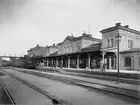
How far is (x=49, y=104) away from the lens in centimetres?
514

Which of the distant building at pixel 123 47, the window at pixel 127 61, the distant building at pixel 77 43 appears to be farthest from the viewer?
the distant building at pixel 77 43

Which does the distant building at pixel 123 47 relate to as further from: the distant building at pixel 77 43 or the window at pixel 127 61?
the distant building at pixel 77 43

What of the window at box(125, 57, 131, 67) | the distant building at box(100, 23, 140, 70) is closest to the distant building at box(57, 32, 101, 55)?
the distant building at box(100, 23, 140, 70)

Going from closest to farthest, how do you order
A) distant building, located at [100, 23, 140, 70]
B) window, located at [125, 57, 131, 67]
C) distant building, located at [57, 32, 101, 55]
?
distant building, located at [100, 23, 140, 70] → window, located at [125, 57, 131, 67] → distant building, located at [57, 32, 101, 55]

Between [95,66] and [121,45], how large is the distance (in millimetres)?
6186

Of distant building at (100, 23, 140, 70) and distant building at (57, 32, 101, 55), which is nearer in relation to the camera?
distant building at (100, 23, 140, 70)

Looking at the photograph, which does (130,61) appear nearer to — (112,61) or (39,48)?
(112,61)

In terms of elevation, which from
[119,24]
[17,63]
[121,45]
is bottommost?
[17,63]

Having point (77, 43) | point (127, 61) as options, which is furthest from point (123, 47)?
point (77, 43)

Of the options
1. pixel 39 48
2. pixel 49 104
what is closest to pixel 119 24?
pixel 49 104

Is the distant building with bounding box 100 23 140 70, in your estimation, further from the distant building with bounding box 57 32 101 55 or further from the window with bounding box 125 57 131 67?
the distant building with bounding box 57 32 101 55

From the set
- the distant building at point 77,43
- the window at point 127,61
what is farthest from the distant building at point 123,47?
the distant building at point 77,43

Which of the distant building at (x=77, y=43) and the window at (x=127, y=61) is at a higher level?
the distant building at (x=77, y=43)

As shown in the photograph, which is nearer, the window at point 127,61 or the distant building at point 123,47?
the distant building at point 123,47
